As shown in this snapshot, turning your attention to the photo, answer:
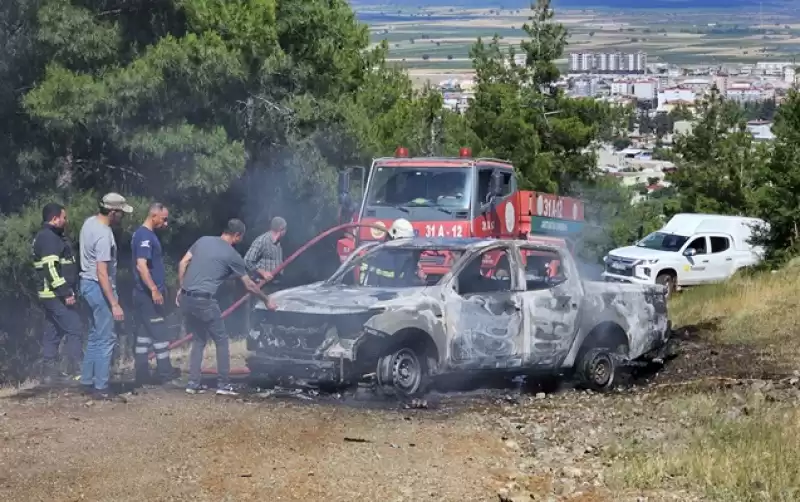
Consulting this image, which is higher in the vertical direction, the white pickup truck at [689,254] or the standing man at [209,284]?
the standing man at [209,284]

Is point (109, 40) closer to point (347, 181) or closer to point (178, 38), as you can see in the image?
point (178, 38)

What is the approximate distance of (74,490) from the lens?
23.4ft

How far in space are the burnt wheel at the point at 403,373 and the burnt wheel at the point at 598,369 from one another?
1944 mm

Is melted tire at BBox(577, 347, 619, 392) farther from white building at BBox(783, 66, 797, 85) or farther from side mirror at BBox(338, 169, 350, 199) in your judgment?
white building at BBox(783, 66, 797, 85)

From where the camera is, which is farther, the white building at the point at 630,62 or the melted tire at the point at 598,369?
the white building at the point at 630,62

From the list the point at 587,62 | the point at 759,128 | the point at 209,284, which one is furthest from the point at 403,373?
the point at 587,62

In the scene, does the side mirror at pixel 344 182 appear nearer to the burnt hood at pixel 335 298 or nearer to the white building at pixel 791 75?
the burnt hood at pixel 335 298

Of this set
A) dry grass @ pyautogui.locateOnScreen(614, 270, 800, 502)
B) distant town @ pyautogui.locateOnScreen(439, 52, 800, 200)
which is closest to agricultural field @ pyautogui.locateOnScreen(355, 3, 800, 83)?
distant town @ pyautogui.locateOnScreen(439, 52, 800, 200)

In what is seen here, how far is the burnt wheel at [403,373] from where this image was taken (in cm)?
998

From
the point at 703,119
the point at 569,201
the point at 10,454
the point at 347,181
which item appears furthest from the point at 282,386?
the point at 703,119

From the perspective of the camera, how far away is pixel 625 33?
529 ft

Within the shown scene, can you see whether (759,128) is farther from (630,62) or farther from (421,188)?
(630,62)

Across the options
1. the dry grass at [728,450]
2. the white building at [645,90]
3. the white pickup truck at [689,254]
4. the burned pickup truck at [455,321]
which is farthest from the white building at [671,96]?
the dry grass at [728,450]

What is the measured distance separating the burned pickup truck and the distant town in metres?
42.6
